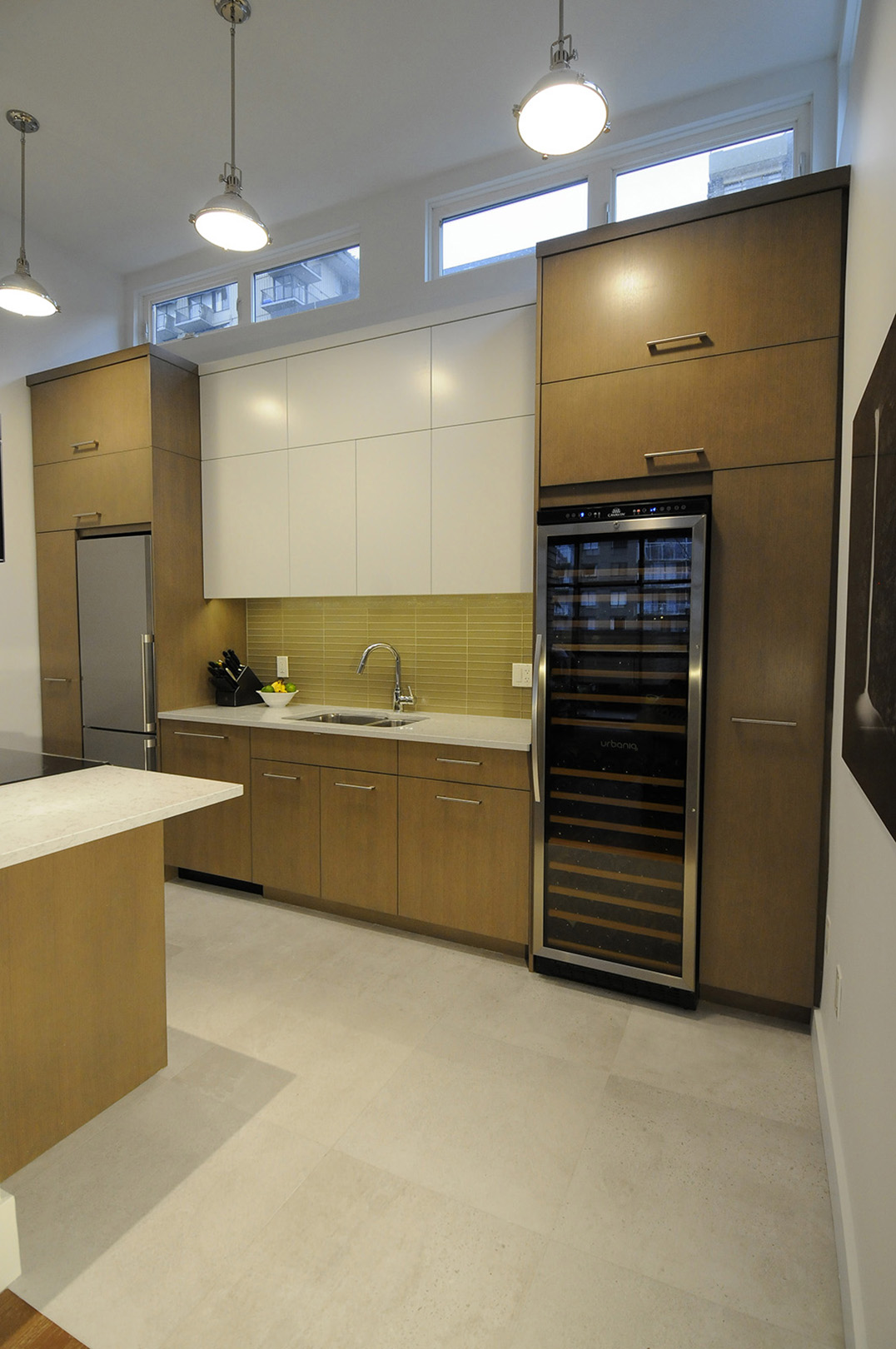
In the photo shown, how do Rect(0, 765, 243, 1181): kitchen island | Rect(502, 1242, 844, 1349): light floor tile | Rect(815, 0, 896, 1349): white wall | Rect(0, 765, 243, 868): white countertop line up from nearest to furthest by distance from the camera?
Rect(815, 0, 896, 1349): white wall
Rect(502, 1242, 844, 1349): light floor tile
Rect(0, 765, 243, 868): white countertop
Rect(0, 765, 243, 1181): kitchen island

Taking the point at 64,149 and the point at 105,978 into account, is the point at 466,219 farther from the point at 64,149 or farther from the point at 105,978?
the point at 105,978

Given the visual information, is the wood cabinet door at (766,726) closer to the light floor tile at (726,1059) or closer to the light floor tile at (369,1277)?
the light floor tile at (726,1059)

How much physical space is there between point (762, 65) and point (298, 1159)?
4054 mm

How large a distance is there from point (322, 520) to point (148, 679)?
120 cm

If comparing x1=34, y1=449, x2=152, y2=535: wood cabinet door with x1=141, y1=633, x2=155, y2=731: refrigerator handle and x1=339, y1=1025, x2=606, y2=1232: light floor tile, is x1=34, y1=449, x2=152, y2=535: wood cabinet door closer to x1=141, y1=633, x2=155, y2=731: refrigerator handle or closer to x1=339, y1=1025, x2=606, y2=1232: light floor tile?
x1=141, y1=633, x2=155, y2=731: refrigerator handle

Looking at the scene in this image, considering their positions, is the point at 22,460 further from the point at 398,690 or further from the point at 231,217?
the point at 398,690

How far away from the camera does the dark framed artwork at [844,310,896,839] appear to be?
0.94m

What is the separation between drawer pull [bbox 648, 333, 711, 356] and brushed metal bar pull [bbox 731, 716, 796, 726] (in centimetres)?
125

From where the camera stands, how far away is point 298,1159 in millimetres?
1724

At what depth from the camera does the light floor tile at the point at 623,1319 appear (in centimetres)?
129

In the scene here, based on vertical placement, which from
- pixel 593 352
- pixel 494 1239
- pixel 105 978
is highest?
pixel 593 352

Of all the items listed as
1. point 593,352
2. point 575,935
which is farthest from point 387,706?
point 593,352

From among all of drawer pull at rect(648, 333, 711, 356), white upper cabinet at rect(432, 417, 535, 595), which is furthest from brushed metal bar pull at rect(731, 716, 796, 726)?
drawer pull at rect(648, 333, 711, 356)

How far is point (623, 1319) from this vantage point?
1.34 m
